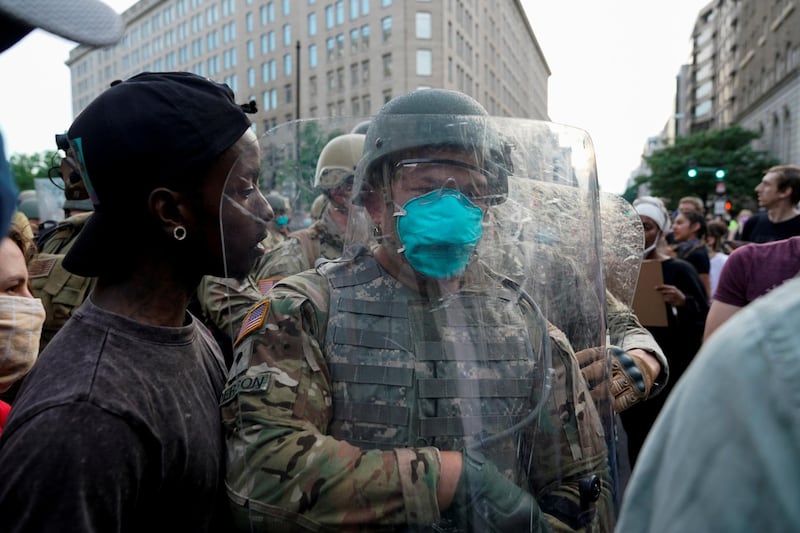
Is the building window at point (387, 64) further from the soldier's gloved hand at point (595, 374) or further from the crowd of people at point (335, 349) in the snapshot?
the soldier's gloved hand at point (595, 374)

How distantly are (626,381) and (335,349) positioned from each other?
0.93 m

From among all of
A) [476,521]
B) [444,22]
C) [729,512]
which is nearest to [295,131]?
[476,521]

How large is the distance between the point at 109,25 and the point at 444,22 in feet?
160

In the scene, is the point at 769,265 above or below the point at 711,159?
below

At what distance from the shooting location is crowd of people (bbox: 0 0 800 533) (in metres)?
1.20

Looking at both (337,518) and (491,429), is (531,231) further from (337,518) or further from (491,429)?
(337,518)

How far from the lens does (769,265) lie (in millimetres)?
2701

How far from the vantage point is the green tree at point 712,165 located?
Result: 1800 inches

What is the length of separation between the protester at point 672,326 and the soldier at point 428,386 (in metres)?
2.86

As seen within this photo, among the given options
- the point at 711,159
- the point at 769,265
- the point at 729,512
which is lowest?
the point at 729,512

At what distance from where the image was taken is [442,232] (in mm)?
1359

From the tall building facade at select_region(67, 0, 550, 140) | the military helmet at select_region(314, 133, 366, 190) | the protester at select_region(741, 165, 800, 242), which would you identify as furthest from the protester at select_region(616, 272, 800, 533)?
the tall building facade at select_region(67, 0, 550, 140)

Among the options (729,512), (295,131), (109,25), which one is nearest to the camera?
(729,512)

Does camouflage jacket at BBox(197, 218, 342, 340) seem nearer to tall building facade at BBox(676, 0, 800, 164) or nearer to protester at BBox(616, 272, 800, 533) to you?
protester at BBox(616, 272, 800, 533)
